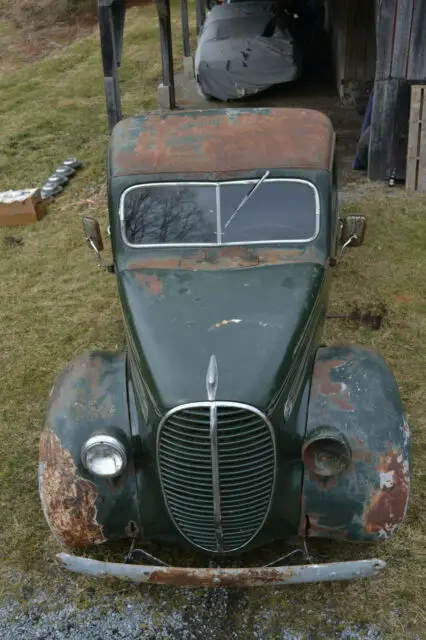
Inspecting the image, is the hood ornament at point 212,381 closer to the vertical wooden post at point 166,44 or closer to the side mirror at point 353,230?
the side mirror at point 353,230

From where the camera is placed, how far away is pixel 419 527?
4426 mm

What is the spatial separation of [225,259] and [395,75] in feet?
20.0

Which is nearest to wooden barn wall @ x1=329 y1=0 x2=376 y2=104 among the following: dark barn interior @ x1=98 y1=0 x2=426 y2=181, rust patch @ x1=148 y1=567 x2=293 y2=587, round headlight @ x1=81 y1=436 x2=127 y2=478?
dark barn interior @ x1=98 y1=0 x2=426 y2=181

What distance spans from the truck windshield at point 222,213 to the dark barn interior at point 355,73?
17.5ft

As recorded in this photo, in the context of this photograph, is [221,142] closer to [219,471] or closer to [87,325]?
[219,471]

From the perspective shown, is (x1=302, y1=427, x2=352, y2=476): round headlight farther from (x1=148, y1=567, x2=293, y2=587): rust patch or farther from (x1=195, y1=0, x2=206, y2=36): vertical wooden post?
A: (x1=195, y1=0, x2=206, y2=36): vertical wooden post

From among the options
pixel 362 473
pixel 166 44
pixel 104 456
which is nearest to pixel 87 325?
pixel 104 456

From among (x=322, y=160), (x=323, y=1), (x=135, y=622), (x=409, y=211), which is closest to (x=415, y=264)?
(x=409, y=211)

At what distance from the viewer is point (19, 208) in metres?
9.21

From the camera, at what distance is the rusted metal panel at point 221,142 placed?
4695 millimetres

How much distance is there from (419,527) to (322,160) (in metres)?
2.73

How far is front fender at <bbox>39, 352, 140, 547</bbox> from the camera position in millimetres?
3719

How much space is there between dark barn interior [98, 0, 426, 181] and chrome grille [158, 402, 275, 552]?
7.19 meters

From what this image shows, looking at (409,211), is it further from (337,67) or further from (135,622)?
(135,622)
